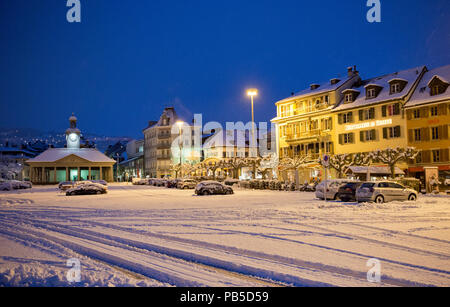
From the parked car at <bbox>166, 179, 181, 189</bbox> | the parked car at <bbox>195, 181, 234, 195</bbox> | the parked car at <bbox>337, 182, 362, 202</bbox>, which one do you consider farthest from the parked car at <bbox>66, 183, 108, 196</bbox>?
the parked car at <bbox>337, 182, 362, 202</bbox>

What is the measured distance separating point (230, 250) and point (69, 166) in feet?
281

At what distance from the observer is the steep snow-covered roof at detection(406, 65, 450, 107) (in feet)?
133

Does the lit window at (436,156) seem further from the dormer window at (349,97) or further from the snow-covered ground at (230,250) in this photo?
the snow-covered ground at (230,250)

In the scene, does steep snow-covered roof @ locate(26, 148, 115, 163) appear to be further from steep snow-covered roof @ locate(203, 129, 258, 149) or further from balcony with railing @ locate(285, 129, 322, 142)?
balcony with railing @ locate(285, 129, 322, 142)

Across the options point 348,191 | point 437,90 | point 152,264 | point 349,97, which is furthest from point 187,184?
point 152,264

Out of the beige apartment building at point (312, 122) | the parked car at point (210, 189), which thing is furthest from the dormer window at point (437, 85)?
the parked car at point (210, 189)

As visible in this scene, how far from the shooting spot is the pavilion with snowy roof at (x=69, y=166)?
8769 centimetres

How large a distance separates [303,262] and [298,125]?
1932 inches

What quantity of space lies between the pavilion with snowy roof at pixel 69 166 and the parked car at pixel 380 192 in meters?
74.9
